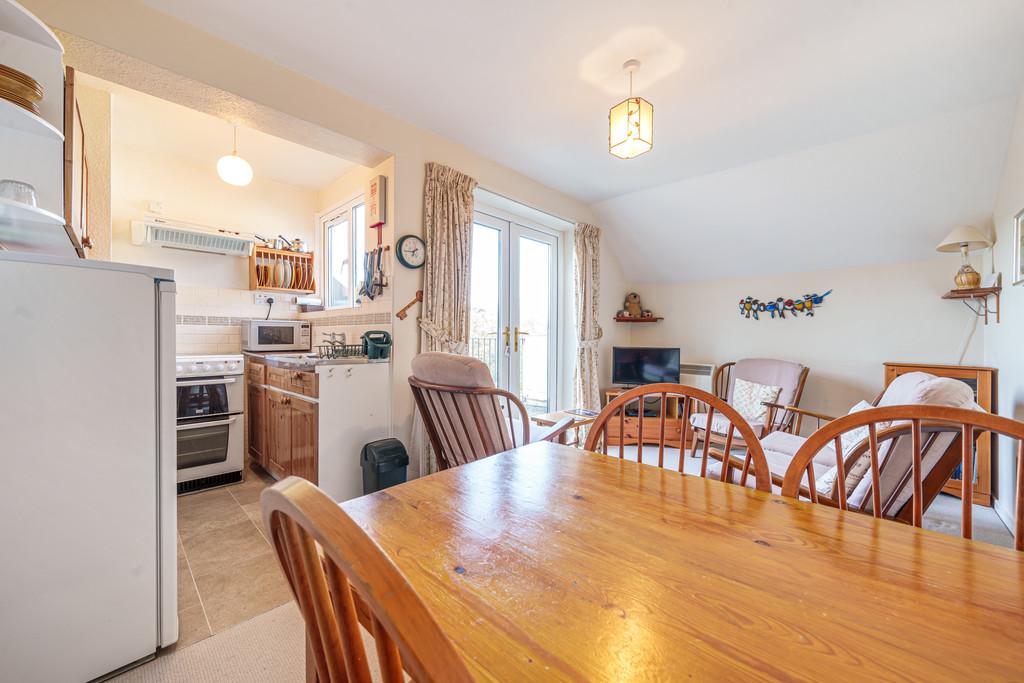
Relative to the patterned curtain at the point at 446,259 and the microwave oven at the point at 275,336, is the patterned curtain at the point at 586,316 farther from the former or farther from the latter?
the microwave oven at the point at 275,336

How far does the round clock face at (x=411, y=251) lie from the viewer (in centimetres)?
272

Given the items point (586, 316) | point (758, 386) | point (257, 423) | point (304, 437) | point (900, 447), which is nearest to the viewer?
point (900, 447)

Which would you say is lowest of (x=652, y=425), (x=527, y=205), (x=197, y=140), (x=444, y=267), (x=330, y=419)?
(x=652, y=425)

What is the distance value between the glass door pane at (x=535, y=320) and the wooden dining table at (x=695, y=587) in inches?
119

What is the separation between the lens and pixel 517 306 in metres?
3.93

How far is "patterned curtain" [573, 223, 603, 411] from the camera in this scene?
4.28 meters

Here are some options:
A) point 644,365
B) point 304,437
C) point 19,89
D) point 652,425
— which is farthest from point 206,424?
point 644,365

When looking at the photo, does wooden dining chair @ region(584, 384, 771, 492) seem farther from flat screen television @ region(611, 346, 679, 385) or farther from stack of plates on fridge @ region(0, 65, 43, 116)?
flat screen television @ region(611, 346, 679, 385)

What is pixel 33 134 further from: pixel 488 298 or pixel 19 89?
pixel 488 298

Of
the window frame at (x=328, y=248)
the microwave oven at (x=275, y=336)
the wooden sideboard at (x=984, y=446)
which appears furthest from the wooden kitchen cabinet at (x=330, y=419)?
the wooden sideboard at (x=984, y=446)

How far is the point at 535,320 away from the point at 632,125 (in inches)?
91.8

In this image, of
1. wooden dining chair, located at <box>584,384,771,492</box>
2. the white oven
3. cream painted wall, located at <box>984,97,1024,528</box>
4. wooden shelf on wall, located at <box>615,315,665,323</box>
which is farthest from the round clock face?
cream painted wall, located at <box>984,97,1024,528</box>

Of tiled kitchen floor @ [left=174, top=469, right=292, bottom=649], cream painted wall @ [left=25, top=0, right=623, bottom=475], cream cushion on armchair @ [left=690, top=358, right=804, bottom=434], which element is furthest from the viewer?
cream cushion on armchair @ [left=690, top=358, right=804, bottom=434]

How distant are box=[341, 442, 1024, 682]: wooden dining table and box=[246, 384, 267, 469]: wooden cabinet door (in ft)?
8.79
